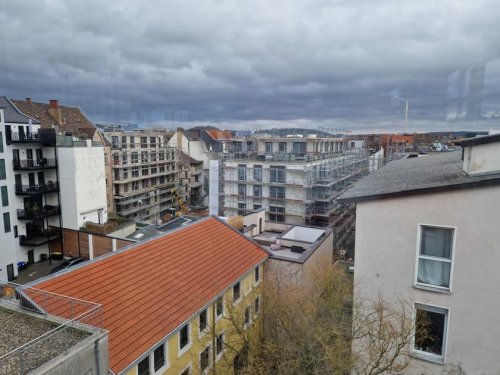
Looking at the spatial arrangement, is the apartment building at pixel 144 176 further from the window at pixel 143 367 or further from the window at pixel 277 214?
the window at pixel 143 367

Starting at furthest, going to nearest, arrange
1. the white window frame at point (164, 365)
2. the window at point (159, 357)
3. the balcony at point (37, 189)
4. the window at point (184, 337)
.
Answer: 1. the balcony at point (37, 189)
2. the window at point (184, 337)
3. the window at point (159, 357)
4. the white window frame at point (164, 365)

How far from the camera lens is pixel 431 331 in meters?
8.04

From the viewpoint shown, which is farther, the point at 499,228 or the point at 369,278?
the point at 369,278

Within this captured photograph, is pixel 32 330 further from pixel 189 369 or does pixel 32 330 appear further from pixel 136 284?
pixel 189 369

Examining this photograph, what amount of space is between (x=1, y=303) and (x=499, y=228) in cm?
1135

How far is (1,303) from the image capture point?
7.74 metres

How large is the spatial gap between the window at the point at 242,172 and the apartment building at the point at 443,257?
91.8 ft

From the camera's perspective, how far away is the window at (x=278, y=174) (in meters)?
33.5

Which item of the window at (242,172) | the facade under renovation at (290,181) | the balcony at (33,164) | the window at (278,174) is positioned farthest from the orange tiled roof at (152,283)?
the window at (242,172)

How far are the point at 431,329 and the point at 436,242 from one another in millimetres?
2248

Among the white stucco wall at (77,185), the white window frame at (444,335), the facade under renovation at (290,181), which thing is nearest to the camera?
the white window frame at (444,335)

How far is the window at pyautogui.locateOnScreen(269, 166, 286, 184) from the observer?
33531 mm

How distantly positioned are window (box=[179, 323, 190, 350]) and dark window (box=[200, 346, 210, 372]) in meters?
1.26

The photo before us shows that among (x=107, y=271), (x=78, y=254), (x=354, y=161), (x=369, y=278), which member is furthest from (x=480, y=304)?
(x=354, y=161)
